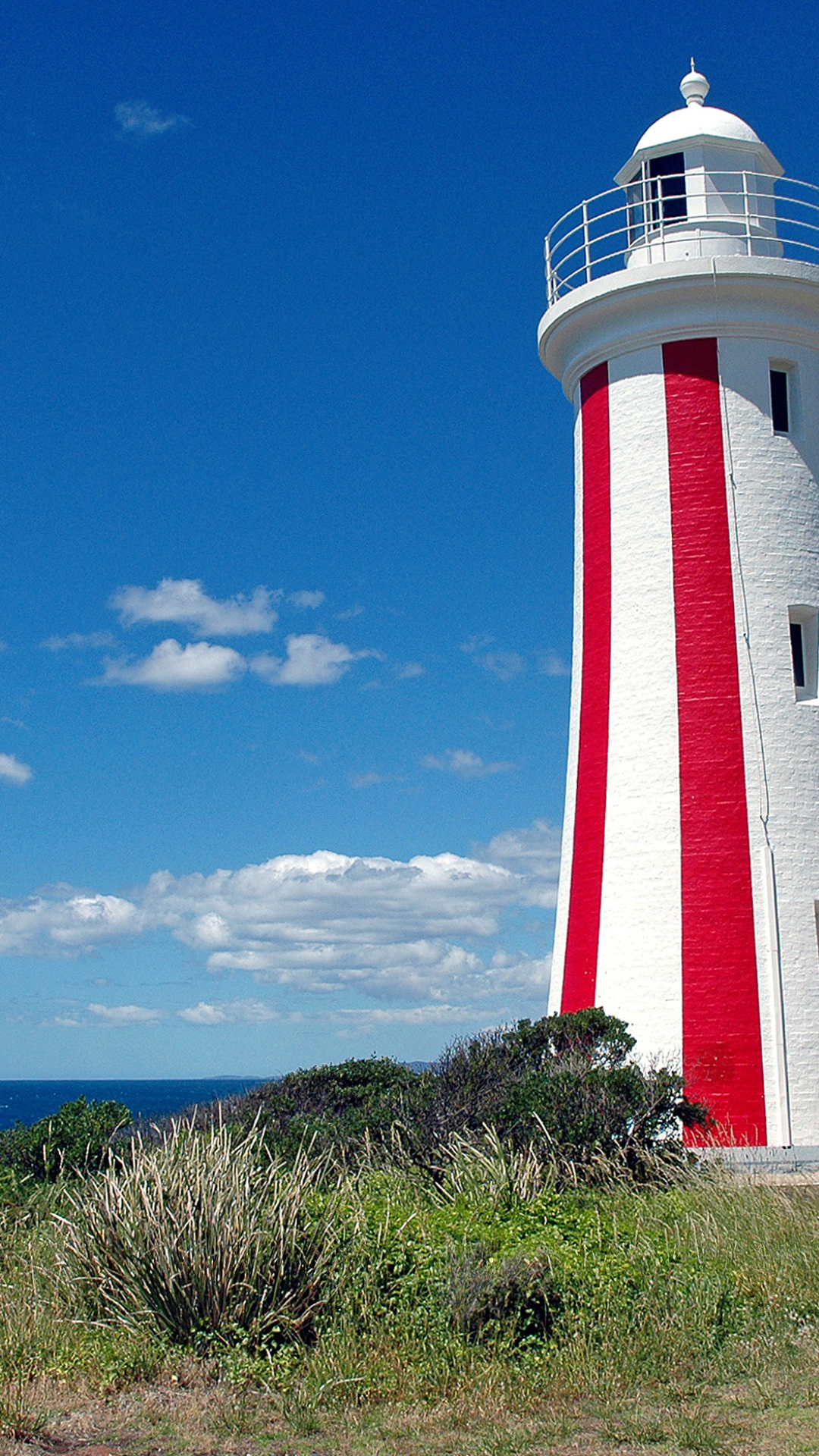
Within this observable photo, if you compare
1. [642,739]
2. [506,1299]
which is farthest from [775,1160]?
[506,1299]

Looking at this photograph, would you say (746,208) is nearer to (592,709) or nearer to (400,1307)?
(592,709)

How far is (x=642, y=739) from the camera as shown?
61.3 feet

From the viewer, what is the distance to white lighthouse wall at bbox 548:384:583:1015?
19625 mm

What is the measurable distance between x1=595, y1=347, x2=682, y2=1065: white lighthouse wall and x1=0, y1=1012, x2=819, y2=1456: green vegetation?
5677 mm

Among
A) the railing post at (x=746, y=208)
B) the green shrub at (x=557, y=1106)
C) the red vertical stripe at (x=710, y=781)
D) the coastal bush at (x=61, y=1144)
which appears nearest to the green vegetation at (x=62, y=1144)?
the coastal bush at (x=61, y=1144)

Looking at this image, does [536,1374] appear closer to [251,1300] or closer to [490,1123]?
[251,1300]

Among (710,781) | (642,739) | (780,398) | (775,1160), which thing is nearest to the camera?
(775,1160)

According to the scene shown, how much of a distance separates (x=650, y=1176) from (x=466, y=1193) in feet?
8.03

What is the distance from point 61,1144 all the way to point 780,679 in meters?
11.0

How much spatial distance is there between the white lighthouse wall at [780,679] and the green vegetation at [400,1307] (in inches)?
215

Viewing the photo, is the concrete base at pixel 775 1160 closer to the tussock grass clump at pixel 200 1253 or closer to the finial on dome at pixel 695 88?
the tussock grass clump at pixel 200 1253

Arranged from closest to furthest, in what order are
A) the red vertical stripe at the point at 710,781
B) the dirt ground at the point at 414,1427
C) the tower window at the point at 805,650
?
the dirt ground at the point at 414,1427 → the red vertical stripe at the point at 710,781 → the tower window at the point at 805,650

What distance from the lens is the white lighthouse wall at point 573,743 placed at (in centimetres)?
1962

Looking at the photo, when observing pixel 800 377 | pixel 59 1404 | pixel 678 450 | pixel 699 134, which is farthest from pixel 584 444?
pixel 59 1404
